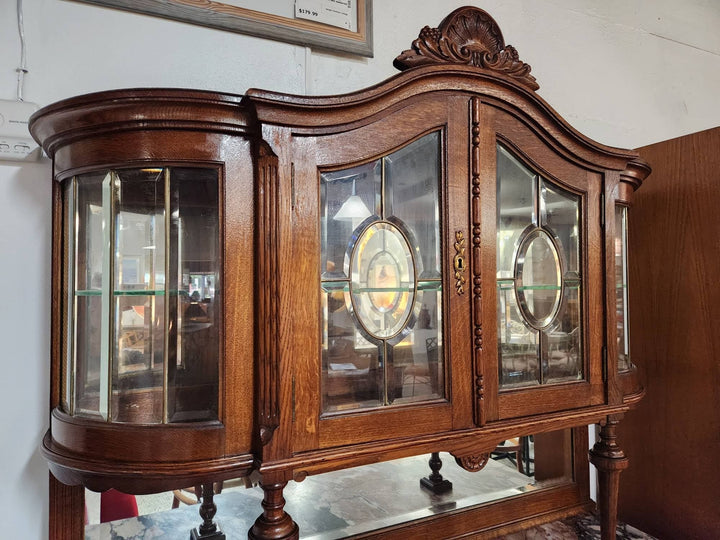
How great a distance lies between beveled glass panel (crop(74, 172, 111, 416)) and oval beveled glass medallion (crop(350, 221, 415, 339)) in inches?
16.7

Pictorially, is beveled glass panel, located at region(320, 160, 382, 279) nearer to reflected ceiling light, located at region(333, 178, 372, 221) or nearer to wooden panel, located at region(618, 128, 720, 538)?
reflected ceiling light, located at region(333, 178, 372, 221)

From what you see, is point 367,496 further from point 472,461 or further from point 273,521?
point 273,521

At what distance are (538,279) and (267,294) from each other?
59cm

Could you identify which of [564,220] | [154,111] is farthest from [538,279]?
[154,111]

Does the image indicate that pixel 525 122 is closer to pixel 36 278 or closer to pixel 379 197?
pixel 379 197

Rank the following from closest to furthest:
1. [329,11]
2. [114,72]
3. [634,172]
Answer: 1. [114,72]
2. [634,172]
3. [329,11]

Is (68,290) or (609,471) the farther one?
(609,471)

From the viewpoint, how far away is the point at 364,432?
81 centimetres

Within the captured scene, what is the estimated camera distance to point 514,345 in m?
0.97

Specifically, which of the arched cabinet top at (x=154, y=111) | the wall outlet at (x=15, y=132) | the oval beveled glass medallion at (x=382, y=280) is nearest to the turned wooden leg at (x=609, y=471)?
the oval beveled glass medallion at (x=382, y=280)

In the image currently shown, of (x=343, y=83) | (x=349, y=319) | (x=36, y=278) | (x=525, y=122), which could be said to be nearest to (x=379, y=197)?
(x=349, y=319)

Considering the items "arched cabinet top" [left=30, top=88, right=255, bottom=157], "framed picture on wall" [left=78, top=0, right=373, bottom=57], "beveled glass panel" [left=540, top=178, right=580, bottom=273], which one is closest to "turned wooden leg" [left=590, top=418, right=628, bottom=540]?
"beveled glass panel" [left=540, top=178, right=580, bottom=273]

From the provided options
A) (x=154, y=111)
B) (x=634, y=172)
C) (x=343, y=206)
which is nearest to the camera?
(x=154, y=111)

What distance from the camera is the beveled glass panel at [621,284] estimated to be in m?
1.16
